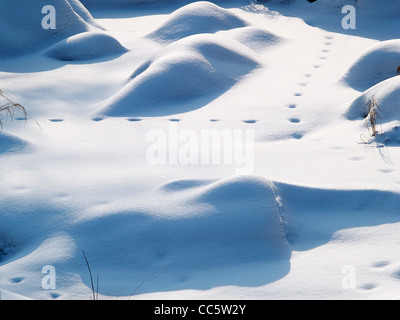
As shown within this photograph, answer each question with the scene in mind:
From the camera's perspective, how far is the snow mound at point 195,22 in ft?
20.6

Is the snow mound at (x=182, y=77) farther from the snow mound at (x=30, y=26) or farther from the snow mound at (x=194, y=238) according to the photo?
the snow mound at (x=194, y=238)

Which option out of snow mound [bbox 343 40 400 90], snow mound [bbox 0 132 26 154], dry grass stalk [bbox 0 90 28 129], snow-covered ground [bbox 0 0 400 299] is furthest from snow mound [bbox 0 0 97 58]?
snow mound [bbox 343 40 400 90]

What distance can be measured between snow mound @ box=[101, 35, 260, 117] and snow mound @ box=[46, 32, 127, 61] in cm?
88

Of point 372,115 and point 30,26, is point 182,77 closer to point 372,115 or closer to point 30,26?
point 372,115

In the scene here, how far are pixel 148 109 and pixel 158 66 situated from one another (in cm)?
50

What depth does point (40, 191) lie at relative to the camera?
3322mm

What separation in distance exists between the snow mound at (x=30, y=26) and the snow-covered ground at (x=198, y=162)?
16 millimetres

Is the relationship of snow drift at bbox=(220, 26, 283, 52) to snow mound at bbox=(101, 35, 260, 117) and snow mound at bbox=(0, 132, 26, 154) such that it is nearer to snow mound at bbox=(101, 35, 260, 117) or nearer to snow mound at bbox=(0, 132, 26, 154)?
snow mound at bbox=(101, 35, 260, 117)

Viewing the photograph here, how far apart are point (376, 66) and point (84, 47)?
304 cm

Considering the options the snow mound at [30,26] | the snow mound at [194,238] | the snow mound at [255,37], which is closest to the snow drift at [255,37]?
the snow mound at [255,37]

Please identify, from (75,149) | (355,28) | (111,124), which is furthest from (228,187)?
(355,28)
